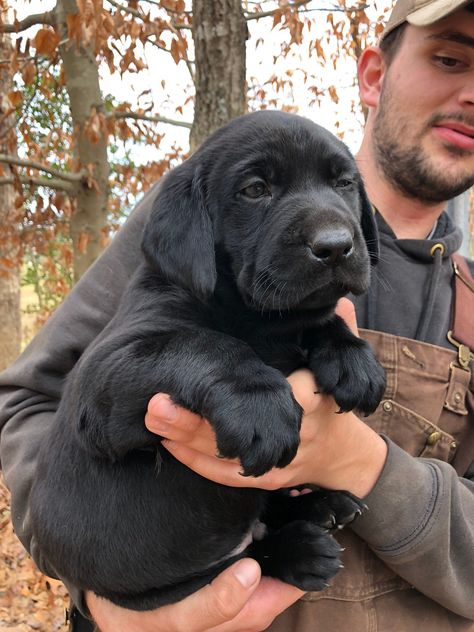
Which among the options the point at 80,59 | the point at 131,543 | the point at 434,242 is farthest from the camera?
the point at 80,59

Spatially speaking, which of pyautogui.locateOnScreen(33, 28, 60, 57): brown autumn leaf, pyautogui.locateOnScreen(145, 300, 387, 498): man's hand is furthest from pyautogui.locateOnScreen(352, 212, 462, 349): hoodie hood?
pyautogui.locateOnScreen(33, 28, 60, 57): brown autumn leaf

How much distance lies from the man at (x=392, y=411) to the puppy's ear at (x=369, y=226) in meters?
0.22

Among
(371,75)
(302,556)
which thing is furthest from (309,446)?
(371,75)

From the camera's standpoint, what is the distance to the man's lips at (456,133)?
7.61ft

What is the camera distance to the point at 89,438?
1528 millimetres

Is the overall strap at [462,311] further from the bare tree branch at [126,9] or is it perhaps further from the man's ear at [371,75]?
the bare tree branch at [126,9]

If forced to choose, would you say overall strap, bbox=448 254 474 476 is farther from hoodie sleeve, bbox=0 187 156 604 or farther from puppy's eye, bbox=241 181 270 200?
hoodie sleeve, bbox=0 187 156 604

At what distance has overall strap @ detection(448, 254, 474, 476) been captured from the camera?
6.72 feet

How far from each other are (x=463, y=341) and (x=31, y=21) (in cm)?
409

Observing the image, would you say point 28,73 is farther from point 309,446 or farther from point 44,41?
point 309,446

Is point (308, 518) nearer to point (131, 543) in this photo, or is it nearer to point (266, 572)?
point (266, 572)

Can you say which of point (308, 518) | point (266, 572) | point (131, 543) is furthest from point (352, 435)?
point (131, 543)

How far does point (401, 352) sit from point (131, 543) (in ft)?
3.31

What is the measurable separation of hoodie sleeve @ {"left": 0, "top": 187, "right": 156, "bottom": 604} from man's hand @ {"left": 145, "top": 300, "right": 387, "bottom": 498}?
638 millimetres
